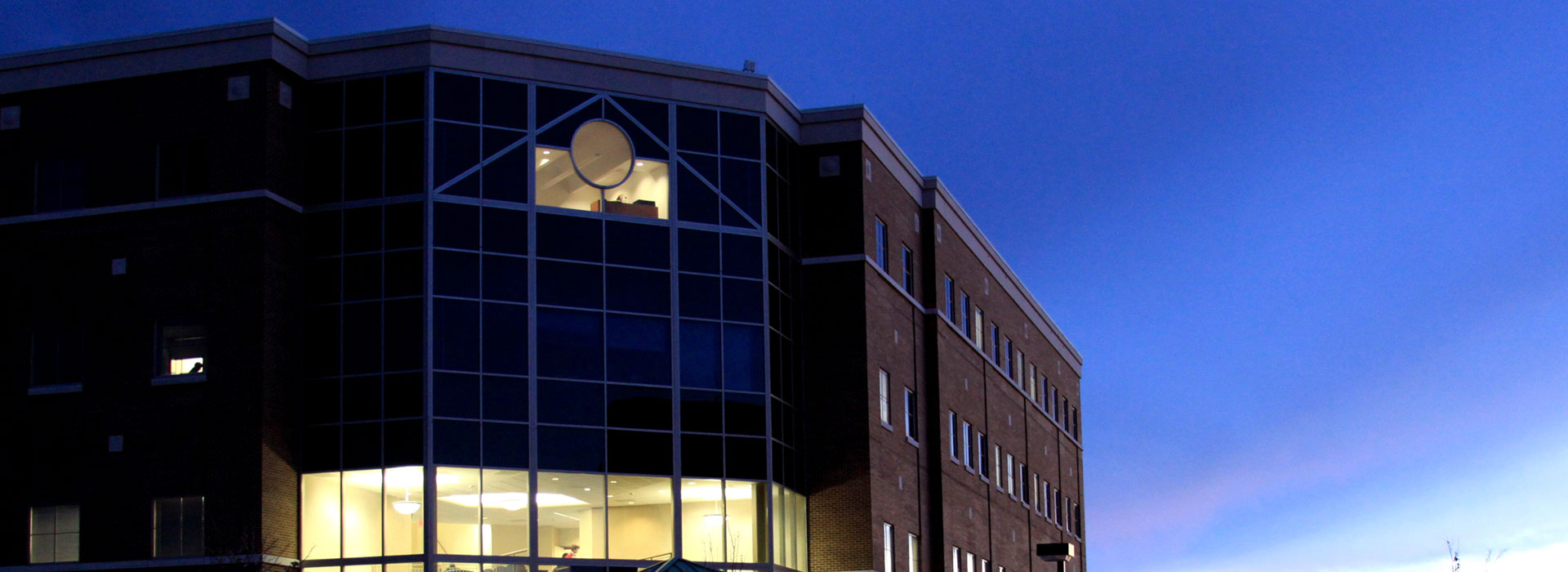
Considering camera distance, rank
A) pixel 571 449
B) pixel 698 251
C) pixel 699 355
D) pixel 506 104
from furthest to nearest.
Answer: pixel 698 251, pixel 699 355, pixel 506 104, pixel 571 449

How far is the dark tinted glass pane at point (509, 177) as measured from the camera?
4288 centimetres

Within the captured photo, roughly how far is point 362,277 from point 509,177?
4067 millimetres

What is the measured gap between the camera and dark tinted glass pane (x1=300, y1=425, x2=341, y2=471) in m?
41.5

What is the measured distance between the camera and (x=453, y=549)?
4109 cm

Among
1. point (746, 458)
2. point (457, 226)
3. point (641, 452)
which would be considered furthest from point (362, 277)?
point (746, 458)

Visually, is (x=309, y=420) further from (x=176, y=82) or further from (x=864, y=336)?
(x=864, y=336)

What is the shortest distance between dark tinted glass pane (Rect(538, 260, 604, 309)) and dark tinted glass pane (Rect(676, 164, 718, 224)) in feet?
9.12

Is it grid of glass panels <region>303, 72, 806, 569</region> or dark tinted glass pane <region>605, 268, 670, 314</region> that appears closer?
grid of glass panels <region>303, 72, 806, 569</region>

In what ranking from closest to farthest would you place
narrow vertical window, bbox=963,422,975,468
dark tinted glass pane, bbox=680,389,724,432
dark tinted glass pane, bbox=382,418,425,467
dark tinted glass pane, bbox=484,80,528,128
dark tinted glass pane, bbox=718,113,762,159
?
dark tinted glass pane, bbox=382,418,425,467, dark tinted glass pane, bbox=484,80,528,128, dark tinted glass pane, bbox=680,389,724,432, dark tinted glass pane, bbox=718,113,762,159, narrow vertical window, bbox=963,422,975,468

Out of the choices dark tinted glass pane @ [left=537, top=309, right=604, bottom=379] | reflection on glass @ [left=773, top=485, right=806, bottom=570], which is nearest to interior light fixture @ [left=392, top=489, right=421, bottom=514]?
dark tinted glass pane @ [left=537, top=309, right=604, bottom=379]

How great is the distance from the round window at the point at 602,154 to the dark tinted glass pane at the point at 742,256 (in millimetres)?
Result: 3116

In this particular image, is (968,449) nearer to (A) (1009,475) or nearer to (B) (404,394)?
(A) (1009,475)

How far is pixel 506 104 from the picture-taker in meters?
43.3

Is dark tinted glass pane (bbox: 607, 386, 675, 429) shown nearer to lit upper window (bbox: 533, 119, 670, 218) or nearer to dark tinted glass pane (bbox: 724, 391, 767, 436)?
dark tinted glass pane (bbox: 724, 391, 767, 436)
